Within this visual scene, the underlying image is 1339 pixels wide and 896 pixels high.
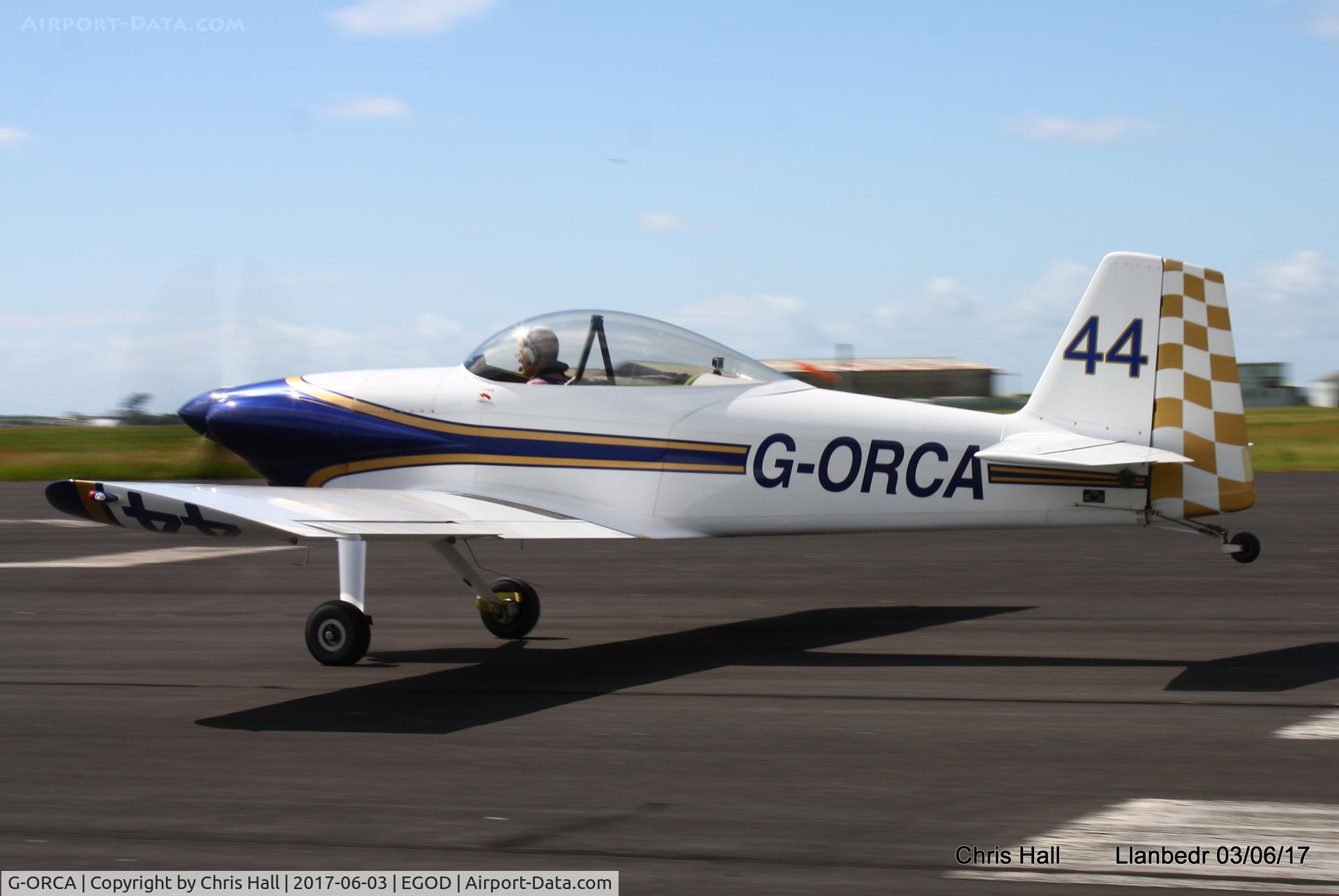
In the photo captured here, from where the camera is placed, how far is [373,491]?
8.78 m

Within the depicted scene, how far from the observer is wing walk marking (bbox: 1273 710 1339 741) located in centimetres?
597

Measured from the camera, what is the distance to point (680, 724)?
6.58 m

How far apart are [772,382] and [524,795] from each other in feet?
14.3

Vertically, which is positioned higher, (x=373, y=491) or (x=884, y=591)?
(x=373, y=491)

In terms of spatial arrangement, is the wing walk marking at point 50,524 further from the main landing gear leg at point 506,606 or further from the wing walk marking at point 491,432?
the main landing gear leg at point 506,606

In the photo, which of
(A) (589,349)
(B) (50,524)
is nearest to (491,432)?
(A) (589,349)

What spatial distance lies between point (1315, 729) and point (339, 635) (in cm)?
564

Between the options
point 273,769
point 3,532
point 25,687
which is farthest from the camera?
point 3,532

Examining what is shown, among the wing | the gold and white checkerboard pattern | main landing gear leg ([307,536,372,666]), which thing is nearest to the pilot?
the wing

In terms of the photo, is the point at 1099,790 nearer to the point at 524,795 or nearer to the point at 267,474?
the point at 524,795

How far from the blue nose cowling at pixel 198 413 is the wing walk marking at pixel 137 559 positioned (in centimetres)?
484

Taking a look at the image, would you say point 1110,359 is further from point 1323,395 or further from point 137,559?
point 1323,395

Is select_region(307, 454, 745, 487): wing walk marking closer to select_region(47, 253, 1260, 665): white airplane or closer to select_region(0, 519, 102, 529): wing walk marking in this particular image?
select_region(47, 253, 1260, 665): white airplane

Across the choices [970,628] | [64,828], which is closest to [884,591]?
[970,628]
